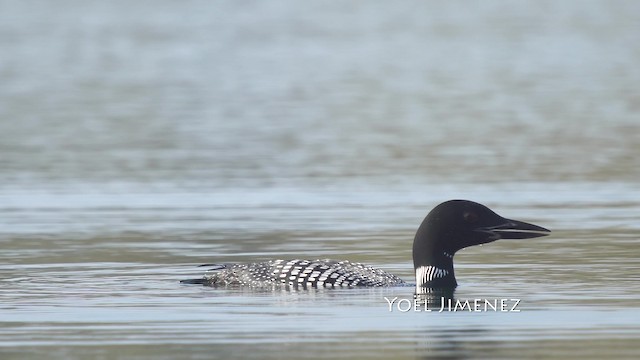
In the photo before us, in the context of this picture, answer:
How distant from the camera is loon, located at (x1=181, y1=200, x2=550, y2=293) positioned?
13273 millimetres

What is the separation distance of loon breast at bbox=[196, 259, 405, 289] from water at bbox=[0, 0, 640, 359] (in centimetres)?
13

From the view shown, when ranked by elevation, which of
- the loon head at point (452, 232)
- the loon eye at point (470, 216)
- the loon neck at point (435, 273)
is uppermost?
the loon eye at point (470, 216)

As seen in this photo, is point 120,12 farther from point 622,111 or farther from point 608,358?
point 608,358

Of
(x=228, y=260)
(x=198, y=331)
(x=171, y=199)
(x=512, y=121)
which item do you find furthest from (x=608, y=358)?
(x=512, y=121)

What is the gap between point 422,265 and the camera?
43.8 feet

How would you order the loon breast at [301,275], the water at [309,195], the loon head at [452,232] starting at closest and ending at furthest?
the water at [309,195]
the loon breast at [301,275]
the loon head at [452,232]

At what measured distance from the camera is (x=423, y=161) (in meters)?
22.3

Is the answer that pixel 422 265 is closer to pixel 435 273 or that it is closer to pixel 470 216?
pixel 435 273

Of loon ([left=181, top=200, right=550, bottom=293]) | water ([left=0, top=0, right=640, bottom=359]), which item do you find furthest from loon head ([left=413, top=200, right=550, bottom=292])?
water ([left=0, top=0, right=640, bottom=359])

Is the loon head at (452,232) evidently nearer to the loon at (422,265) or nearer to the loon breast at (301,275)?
the loon at (422,265)

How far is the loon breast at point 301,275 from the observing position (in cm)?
1324

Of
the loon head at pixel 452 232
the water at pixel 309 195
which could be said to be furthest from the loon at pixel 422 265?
the water at pixel 309 195

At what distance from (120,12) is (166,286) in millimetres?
60475

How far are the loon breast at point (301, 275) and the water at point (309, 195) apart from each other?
13 centimetres
